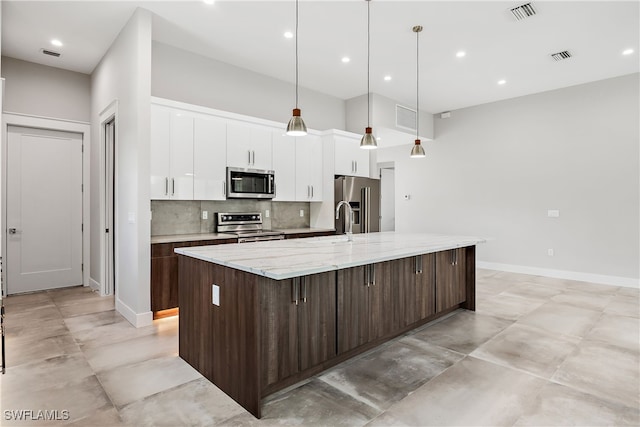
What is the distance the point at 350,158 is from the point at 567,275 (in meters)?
4.09

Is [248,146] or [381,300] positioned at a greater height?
[248,146]

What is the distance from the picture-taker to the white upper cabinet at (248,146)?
15.1ft

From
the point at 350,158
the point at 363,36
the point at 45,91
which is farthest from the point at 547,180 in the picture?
the point at 45,91

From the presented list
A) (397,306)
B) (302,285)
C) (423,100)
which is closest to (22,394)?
(302,285)

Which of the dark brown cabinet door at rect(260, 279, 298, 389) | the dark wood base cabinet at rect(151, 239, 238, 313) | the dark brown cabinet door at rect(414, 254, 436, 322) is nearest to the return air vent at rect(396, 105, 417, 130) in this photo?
the dark brown cabinet door at rect(414, 254, 436, 322)

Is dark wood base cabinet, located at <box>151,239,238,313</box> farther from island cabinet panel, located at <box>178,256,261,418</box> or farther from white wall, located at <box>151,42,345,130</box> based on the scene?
white wall, located at <box>151,42,345,130</box>

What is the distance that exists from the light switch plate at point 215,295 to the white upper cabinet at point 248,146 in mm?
2566

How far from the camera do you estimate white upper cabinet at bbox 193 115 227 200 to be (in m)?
4.28

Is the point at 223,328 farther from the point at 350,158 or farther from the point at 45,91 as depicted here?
the point at 45,91

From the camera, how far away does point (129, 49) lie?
374 centimetres

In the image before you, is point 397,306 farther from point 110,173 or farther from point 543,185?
point 543,185

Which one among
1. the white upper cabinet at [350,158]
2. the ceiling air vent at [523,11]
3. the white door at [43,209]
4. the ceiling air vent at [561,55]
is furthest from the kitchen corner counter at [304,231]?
the ceiling air vent at [561,55]

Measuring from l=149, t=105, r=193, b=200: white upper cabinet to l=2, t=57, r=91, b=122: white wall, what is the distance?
2.08 meters
